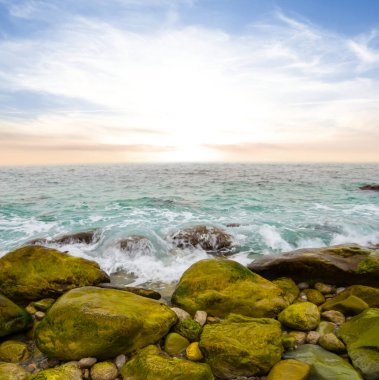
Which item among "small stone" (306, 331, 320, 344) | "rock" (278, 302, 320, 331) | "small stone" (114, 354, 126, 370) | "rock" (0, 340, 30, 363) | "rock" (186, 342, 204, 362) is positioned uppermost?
"rock" (278, 302, 320, 331)

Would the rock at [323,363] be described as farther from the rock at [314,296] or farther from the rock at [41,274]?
the rock at [41,274]

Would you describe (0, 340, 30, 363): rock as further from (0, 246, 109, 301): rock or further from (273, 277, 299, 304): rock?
(273, 277, 299, 304): rock

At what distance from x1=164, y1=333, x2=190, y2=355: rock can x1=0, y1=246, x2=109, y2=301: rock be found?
258cm

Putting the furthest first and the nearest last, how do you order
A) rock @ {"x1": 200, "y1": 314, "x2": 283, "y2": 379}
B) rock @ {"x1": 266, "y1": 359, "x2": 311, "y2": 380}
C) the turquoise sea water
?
the turquoise sea water < rock @ {"x1": 200, "y1": 314, "x2": 283, "y2": 379} < rock @ {"x1": 266, "y1": 359, "x2": 311, "y2": 380}

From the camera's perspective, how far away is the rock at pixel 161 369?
352 centimetres

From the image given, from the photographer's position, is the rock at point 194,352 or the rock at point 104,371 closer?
the rock at point 104,371

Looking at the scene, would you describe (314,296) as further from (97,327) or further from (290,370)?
(97,327)

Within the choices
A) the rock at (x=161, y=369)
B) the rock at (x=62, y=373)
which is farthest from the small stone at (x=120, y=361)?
the rock at (x=62, y=373)

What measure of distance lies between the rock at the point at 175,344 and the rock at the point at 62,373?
121 centimetres

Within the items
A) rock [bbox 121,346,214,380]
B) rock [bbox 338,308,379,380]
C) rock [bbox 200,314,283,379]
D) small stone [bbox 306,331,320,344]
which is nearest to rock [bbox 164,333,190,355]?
rock [bbox 200,314,283,379]

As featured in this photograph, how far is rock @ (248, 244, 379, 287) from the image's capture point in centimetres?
616

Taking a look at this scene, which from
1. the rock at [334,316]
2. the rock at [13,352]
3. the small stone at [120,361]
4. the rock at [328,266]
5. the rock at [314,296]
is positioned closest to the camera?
the small stone at [120,361]

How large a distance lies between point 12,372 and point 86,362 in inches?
34.4

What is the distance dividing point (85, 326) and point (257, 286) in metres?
3.09
